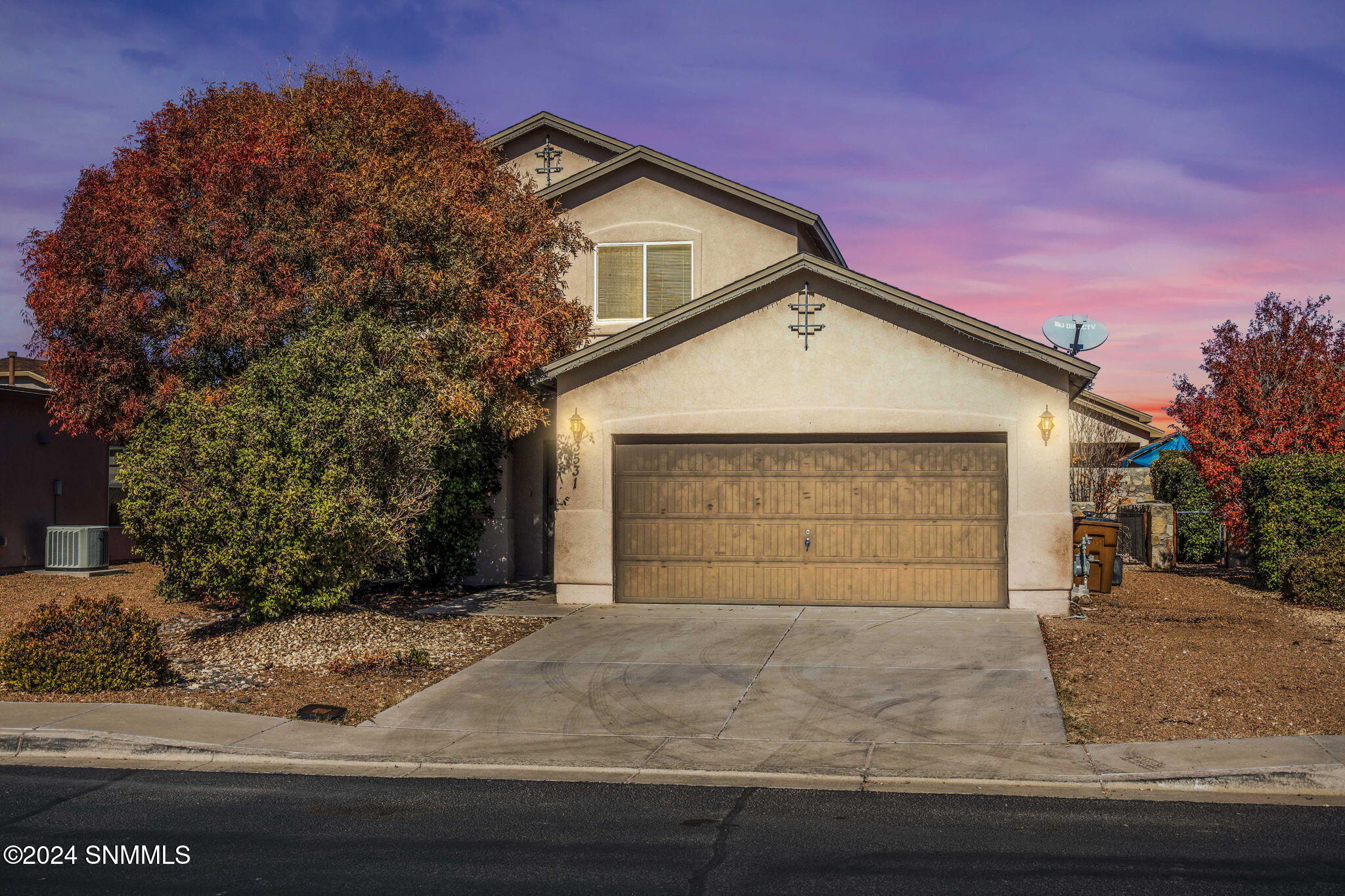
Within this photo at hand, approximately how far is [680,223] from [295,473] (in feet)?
30.3

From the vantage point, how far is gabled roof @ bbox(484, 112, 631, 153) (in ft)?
69.6

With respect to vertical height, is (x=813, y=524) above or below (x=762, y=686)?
above

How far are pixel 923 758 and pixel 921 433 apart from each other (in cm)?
741

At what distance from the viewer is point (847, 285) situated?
50.6 ft

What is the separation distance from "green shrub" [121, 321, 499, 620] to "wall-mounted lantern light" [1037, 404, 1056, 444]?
771 centimetres

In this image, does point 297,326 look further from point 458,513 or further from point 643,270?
point 643,270

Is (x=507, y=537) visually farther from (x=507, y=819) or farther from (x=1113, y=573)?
(x=507, y=819)

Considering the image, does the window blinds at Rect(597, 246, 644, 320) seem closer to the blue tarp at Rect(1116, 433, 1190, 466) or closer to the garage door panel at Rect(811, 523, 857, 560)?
the garage door panel at Rect(811, 523, 857, 560)

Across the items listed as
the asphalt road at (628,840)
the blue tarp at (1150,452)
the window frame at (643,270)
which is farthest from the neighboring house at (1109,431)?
the asphalt road at (628,840)

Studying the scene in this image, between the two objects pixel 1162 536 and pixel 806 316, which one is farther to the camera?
pixel 1162 536

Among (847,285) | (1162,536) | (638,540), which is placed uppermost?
(847,285)

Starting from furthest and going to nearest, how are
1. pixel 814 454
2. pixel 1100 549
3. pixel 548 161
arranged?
1. pixel 548 161
2. pixel 1100 549
3. pixel 814 454

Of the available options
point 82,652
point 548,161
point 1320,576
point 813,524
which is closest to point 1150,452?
point 1320,576

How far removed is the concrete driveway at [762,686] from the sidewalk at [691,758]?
145 millimetres
